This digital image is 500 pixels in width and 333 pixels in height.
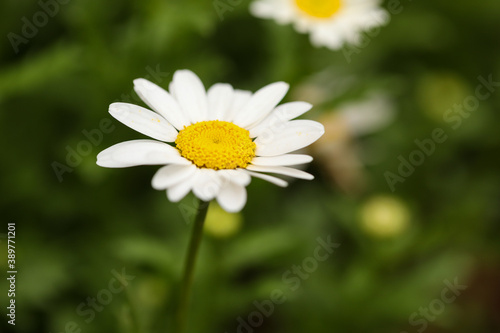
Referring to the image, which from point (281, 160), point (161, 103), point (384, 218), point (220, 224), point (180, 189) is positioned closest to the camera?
point (180, 189)

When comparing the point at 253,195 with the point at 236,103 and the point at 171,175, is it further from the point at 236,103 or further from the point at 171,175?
the point at 171,175

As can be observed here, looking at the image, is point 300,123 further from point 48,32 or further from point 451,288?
point 48,32

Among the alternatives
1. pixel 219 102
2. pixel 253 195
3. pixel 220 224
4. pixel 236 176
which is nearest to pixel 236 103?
pixel 219 102

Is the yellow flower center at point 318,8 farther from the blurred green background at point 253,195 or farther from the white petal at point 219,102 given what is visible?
the white petal at point 219,102

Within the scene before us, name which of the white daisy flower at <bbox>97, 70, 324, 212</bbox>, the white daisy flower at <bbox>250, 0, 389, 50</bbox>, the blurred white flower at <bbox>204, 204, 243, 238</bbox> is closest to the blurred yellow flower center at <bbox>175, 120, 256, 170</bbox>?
the white daisy flower at <bbox>97, 70, 324, 212</bbox>

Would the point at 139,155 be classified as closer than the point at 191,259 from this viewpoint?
Yes
